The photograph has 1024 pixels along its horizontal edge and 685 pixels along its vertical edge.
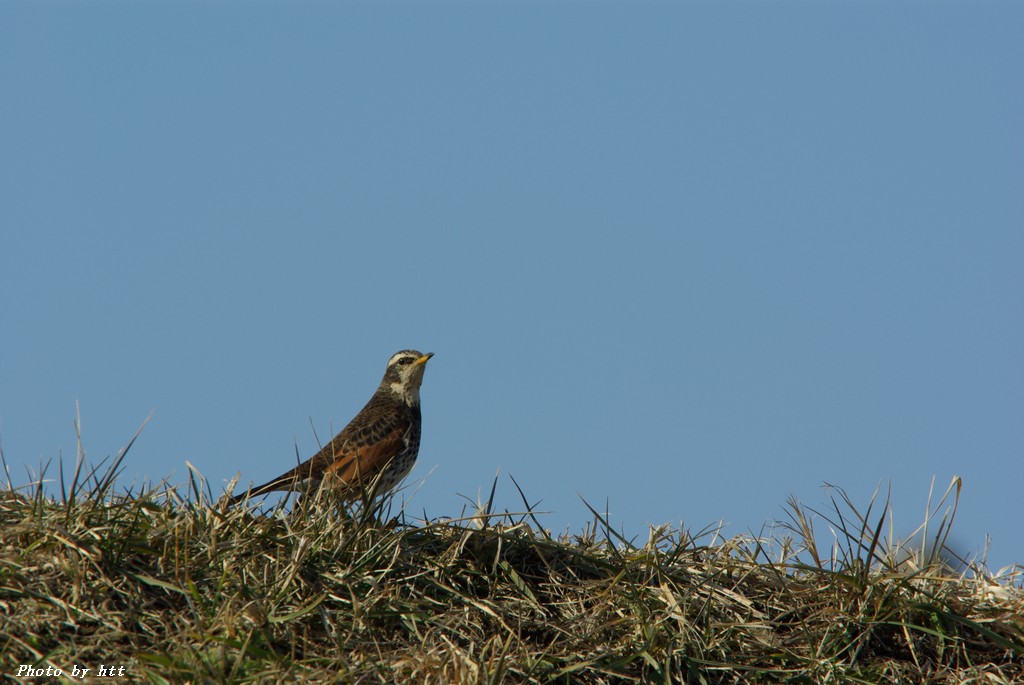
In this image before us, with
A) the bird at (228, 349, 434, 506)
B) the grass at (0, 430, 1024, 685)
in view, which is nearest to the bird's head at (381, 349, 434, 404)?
the bird at (228, 349, 434, 506)

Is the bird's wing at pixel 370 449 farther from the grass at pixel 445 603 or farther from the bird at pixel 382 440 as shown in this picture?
the grass at pixel 445 603

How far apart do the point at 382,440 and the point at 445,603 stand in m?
3.88

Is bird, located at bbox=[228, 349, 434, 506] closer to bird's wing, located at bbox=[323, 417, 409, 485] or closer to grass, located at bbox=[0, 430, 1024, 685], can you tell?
bird's wing, located at bbox=[323, 417, 409, 485]

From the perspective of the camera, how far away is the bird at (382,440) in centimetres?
917

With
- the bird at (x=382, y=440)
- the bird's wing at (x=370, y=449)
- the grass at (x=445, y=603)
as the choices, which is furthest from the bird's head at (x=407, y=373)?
the grass at (x=445, y=603)

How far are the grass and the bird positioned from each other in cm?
249

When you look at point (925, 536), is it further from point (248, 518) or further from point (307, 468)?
point (307, 468)

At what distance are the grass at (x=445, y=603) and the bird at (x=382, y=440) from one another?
249 cm

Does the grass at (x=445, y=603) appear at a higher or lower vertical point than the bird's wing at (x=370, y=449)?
lower

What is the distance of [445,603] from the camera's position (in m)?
5.92

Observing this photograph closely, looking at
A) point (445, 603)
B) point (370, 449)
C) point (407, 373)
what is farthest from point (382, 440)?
point (445, 603)

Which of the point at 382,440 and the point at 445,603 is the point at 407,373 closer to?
the point at 382,440

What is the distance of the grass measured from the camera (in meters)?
5.10

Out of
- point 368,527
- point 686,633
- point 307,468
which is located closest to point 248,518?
point 368,527
